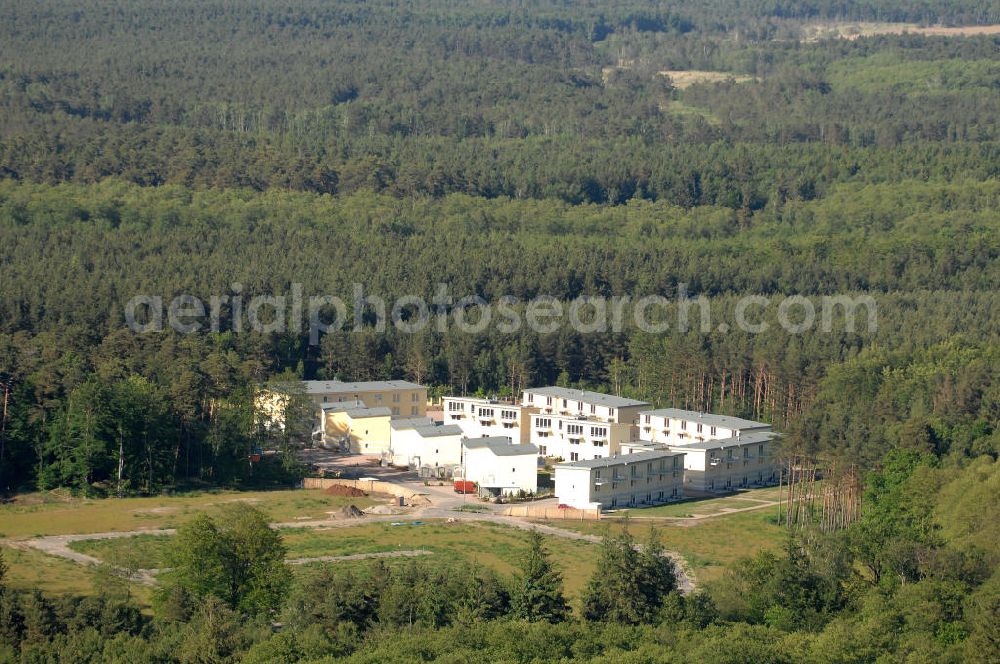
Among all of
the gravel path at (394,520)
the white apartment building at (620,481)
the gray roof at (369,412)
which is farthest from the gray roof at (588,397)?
the gravel path at (394,520)

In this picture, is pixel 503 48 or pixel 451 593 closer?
pixel 451 593

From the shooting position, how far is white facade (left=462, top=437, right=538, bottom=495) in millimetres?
54125

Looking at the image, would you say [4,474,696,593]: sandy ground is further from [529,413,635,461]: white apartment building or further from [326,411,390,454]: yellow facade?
[529,413,635,461]: white apartment building

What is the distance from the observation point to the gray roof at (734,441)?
56.5 m

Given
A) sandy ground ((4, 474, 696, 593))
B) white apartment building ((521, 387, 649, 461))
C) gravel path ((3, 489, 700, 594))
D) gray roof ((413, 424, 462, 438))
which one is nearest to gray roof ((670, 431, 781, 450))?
white apartment building ((521, 387, 649, 461))

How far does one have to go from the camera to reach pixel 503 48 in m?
193

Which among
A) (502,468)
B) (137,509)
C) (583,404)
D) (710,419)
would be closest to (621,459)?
(502,468)

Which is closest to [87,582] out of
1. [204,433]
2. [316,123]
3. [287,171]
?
[204,433]

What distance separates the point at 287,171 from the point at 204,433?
63639 millimetres

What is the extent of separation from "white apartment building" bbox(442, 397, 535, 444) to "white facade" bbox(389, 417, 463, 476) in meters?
2.86

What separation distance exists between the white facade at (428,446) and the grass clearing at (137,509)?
5.29 meters

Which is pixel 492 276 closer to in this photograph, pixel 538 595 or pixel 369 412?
pixel 369 412


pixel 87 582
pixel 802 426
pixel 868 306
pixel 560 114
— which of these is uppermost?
pixel 560 114

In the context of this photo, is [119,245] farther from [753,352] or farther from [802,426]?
[802,426]
